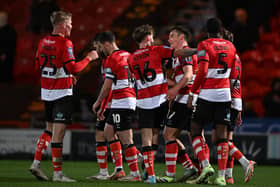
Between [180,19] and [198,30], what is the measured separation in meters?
0.83

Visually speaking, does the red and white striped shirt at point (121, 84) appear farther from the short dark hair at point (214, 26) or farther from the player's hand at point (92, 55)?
the short dark hair at point (214, 26)

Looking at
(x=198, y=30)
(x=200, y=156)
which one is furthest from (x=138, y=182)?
(x=198, y=30)

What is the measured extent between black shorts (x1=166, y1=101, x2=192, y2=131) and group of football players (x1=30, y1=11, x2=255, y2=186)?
0.01 meters

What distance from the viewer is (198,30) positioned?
1998cm

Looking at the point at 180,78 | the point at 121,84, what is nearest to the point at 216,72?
the point at 180,78

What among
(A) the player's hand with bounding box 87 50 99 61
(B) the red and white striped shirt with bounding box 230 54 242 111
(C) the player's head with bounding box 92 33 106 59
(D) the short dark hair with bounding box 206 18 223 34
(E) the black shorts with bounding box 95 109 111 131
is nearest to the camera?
(D) the short dark hair with bounding box 206 18 223 34

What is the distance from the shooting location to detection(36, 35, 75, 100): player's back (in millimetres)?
9266

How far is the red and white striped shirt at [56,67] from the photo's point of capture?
926 cm

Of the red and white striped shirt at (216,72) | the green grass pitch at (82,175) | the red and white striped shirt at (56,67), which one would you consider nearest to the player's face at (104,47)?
the red and white striped shirt at (56,67)

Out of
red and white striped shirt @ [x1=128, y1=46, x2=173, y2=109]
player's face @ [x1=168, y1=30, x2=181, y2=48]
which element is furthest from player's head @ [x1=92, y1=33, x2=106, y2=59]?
player's face @ [x1=168, y1=30, x2=181, y2=48]

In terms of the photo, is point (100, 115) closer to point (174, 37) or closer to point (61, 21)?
point (61, 21)

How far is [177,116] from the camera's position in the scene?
9.23 metres

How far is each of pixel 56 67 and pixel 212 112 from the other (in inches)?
89.8

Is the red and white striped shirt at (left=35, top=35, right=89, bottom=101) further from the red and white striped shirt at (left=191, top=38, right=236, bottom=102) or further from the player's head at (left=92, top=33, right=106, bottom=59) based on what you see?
the red and white striped shirt at (left=191, top=38, right=236, bottom=102)
